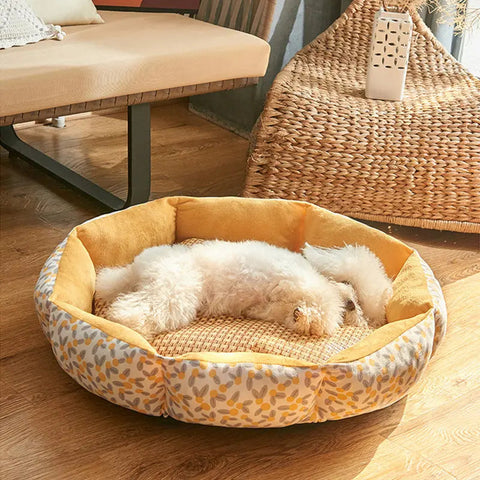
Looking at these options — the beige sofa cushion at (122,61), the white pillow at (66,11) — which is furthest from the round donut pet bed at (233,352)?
the white pillow at (66,11)

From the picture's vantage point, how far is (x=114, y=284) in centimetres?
165

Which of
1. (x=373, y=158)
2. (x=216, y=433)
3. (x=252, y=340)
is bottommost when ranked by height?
(x=216, y=433)

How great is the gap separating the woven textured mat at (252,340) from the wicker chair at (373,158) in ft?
2.25

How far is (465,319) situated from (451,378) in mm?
253

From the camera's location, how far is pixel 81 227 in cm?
172

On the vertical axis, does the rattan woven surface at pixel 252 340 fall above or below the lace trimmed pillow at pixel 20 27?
below

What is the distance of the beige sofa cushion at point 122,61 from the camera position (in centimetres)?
188

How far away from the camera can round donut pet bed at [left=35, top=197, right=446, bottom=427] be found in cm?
132

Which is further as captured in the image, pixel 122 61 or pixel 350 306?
pixel 122 61

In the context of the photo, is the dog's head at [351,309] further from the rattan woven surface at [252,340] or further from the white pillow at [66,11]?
the white pillow at [66,11]

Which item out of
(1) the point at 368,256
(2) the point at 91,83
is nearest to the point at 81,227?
(2) the point at 91,83

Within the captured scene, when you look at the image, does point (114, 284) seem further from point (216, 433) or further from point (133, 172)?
point (133, 172)

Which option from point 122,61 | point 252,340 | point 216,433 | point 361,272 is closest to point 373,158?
point 361,272

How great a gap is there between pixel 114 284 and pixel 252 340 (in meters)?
0.35
